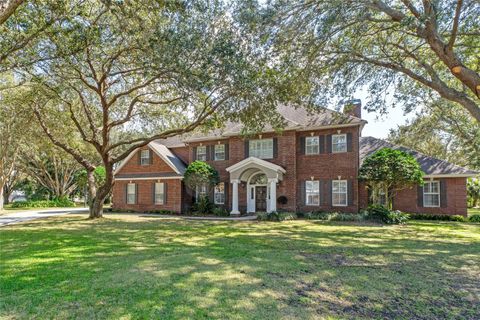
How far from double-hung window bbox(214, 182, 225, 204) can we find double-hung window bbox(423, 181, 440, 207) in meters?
12.3

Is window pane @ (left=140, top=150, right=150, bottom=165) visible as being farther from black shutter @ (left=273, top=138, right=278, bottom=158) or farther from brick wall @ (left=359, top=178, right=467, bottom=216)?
brick wall @ (left=359, top=178, right=467, bottom=216)

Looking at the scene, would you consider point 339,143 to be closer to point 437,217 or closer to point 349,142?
point 349,142

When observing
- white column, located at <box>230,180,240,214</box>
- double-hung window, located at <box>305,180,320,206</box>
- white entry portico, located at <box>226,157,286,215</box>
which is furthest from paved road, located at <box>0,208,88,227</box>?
double-hung window, located at <box>305,180,320,206</box>

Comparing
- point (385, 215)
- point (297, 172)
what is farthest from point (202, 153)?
point (385, 215)

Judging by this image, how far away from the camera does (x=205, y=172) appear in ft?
64.1

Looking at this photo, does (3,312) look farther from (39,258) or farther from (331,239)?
(331,239)

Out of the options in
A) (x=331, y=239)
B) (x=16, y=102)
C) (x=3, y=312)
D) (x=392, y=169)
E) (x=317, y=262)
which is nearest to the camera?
(x=3, y=312)

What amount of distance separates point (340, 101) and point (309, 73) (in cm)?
257

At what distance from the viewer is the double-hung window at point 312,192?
18.8 meters

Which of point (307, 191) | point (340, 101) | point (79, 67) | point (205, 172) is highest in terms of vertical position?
point (79, 67)

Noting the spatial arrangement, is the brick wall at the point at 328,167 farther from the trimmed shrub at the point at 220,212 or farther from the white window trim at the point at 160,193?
the white window trim at the point at 160,193

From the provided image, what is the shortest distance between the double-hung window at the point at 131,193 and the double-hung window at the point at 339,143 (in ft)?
48.8

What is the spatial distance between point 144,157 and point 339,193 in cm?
1427

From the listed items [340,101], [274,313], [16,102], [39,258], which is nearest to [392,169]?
[340,101]
